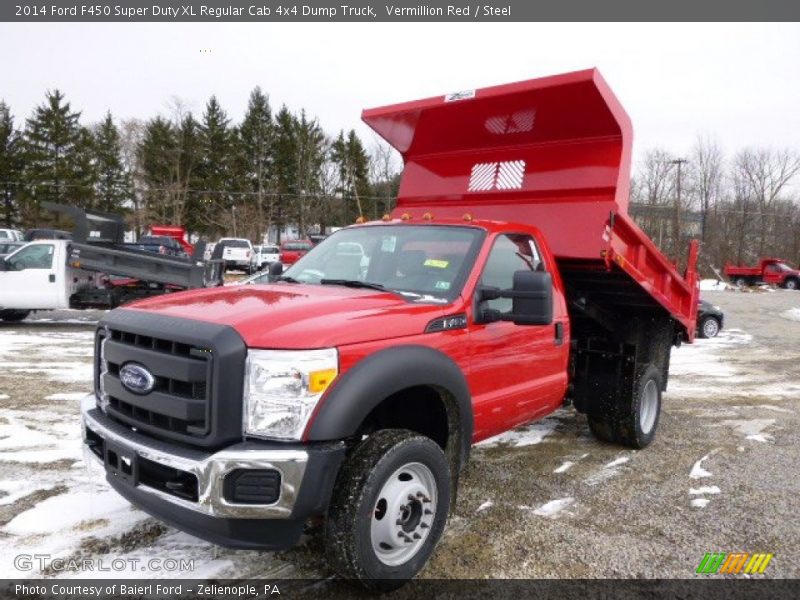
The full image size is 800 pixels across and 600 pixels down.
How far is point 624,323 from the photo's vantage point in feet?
18.4

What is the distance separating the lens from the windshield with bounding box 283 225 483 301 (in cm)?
372

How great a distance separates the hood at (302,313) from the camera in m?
2.72

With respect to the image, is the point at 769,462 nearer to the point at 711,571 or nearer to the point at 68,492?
the point at 711,571

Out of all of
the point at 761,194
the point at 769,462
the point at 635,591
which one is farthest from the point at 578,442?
the point at 761,194

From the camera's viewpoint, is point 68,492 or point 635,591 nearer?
point 635,591

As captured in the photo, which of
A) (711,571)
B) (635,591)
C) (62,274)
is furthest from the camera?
(62,274)

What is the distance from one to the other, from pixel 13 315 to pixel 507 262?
1277cm

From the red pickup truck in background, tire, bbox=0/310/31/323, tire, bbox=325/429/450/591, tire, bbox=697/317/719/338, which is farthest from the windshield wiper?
the red pickup truck in background

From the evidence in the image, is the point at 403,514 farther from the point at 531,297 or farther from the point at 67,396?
the point at 67,396

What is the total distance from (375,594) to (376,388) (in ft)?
3.46

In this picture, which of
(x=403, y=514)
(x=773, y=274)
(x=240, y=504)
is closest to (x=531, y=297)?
(x=403, y=514)

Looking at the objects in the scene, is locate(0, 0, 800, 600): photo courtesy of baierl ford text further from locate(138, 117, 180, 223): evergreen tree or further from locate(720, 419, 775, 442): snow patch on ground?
locate(138, 117, 180, 223): evergreen tree

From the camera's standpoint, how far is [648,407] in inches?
225

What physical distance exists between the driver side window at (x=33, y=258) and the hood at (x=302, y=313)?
10439 millimetres
